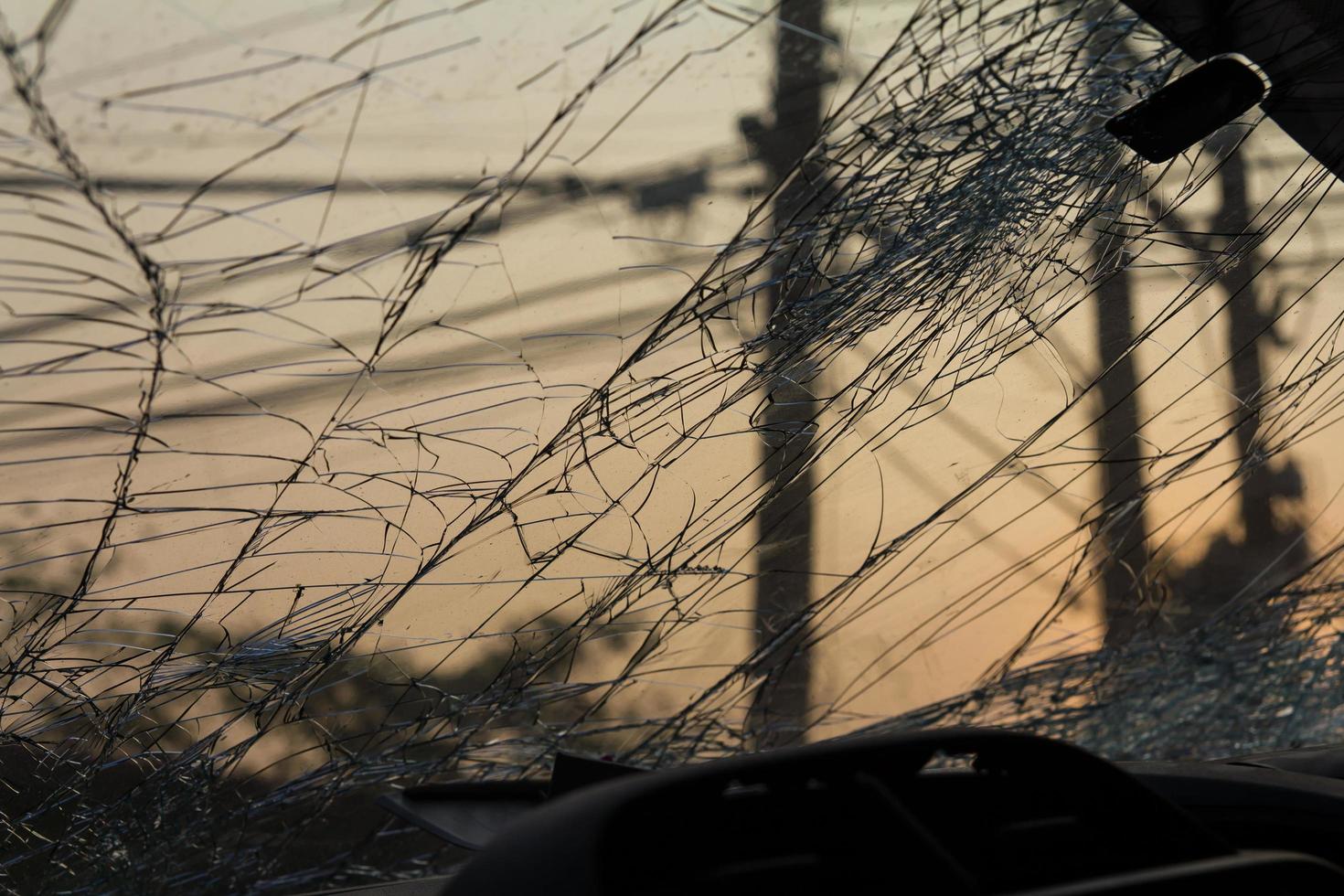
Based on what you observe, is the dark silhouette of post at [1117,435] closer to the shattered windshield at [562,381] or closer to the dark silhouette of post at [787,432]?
the shattered windshield at [562,381]

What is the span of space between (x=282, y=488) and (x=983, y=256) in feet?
4.48

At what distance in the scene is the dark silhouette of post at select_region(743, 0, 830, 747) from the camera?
6.07 ft

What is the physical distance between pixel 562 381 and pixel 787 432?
0.50 meters

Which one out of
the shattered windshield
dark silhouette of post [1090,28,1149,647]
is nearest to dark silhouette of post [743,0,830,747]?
the shattered windshield

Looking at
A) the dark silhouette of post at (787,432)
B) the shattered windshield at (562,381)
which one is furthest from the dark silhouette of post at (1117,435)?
the dark silhouette of post at (787,432)

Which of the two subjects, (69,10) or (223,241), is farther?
(223,241)

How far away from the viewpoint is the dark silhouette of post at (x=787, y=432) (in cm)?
185

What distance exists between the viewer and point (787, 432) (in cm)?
209

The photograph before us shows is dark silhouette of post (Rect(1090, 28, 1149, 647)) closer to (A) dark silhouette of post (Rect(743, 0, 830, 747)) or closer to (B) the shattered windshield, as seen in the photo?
(B) the shattered windshield

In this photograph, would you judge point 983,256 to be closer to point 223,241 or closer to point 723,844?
point 223,241

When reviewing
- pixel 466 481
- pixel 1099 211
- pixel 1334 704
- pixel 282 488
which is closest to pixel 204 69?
pixel 282 488

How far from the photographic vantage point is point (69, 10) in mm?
1380

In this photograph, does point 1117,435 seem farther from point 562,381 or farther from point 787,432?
point 562,381

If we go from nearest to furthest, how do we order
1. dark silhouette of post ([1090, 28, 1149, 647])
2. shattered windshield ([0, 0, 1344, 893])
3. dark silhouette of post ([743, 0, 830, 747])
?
shattered windshield ([0, 0, 1344, 893]), dark silhouette of post ([743, 0, 830, 747]), dark silhouette of post ([1090, 28, 1149, 647])
